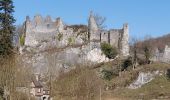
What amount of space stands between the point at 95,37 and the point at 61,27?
604cm

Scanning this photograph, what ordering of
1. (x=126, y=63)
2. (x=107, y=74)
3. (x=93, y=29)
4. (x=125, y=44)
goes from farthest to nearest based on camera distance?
(x=93, y=29), (x=125, y=44), (x=126, y=63), (x=107, y=74)

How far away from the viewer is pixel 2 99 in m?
45.3

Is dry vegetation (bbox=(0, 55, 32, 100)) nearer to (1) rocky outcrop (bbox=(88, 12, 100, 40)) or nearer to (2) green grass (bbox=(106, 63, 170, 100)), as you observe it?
(2) green grass (bbox=(106, 63, 170, 100))

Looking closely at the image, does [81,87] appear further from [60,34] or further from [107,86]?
[60,34]

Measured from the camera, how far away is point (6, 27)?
5112cm

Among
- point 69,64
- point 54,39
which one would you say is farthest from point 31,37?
point 69,64

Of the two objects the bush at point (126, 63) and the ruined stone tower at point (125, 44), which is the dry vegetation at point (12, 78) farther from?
the ruined stone tower at point (125, 44)

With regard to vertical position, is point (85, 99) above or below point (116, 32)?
below

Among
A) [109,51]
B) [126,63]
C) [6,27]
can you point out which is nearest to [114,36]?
[109,51]

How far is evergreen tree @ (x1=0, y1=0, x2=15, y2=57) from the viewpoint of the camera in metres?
49.0

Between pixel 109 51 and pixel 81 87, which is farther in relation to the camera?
pixel 109 51

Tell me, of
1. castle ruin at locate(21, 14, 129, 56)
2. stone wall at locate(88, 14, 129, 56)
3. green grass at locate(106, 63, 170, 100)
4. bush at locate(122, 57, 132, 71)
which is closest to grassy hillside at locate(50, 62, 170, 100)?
green grass at locate(106, 63, 170, 100)

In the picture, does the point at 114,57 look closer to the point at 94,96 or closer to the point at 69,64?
the point at 69,64

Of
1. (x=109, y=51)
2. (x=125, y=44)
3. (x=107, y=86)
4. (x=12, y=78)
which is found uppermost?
(x=125, y=44)
